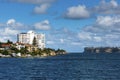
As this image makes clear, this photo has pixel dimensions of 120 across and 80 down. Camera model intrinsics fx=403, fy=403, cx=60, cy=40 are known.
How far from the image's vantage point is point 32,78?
90562mm

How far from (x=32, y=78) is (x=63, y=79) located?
763cm

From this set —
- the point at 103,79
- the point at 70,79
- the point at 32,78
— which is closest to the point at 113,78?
the point at 103,79

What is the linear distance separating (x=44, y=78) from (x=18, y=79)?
6.35m

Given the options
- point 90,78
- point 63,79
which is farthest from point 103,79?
point 63,79

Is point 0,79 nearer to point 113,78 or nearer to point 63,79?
point 63,79

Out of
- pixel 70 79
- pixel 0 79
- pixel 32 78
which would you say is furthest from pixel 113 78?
pixel 0 79

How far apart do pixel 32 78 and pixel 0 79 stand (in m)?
8.07

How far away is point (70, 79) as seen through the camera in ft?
286

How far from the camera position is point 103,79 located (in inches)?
3450

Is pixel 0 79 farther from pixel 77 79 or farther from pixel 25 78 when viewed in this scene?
pixel 77 79

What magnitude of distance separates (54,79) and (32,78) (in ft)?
18.7

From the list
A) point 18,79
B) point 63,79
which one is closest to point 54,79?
point 63,79

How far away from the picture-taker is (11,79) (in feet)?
284

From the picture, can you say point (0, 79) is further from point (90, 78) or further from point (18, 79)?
point (90, 78)
